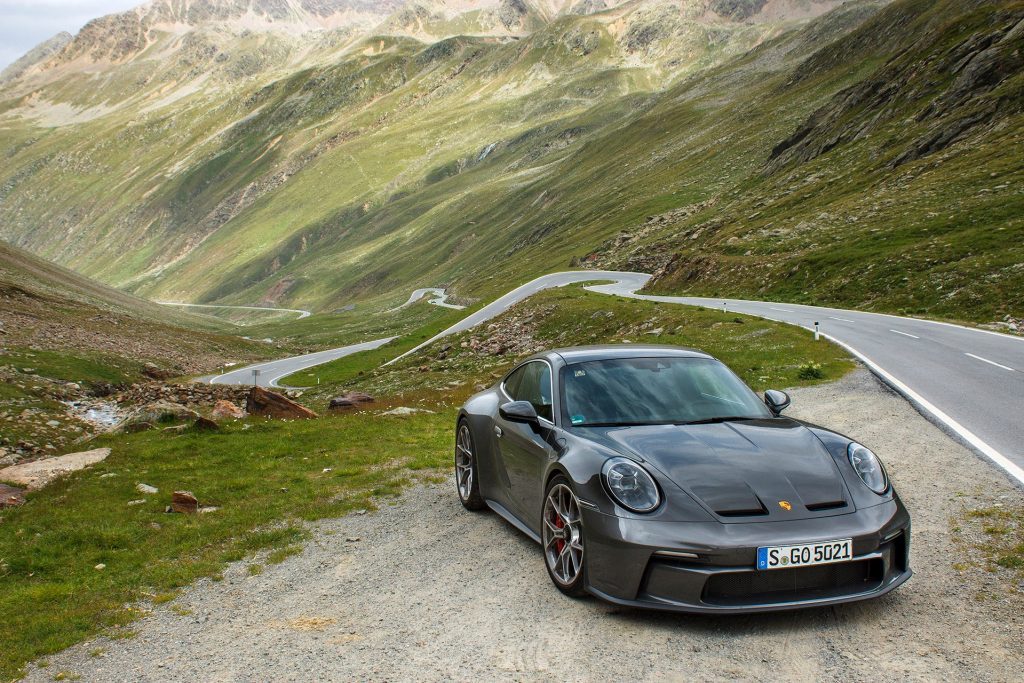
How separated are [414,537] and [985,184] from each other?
4955cm

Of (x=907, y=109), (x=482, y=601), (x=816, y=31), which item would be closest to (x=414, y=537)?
(x=482, y=601)

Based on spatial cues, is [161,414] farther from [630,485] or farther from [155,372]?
[155,372]

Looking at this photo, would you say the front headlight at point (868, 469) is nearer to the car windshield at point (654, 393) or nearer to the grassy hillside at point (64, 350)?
the car windshield at point (654, 393)

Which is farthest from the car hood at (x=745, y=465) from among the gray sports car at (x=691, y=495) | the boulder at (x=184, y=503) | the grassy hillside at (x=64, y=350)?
the grassy hillside at (x=64, y=350)

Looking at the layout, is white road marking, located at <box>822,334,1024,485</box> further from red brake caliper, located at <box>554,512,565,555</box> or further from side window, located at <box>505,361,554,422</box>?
red brake caliper, located at <box>554,512,565,555</box>

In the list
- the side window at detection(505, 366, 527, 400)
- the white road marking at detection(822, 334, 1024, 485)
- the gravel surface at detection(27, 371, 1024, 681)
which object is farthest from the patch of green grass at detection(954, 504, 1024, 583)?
the side window at detection(505, 366, 527, 400)

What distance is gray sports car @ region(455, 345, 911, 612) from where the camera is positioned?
17.2ft

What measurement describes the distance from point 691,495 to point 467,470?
4.19m

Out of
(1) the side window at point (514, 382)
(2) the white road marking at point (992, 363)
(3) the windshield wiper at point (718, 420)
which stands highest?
(1) the side window at point (514, 382)

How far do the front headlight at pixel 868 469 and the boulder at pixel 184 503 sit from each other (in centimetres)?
763

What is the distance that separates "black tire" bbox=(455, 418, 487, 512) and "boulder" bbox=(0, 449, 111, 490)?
643cm

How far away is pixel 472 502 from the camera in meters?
9.01

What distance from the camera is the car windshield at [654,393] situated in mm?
7086

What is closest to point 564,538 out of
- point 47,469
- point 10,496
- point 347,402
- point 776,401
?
point 776,401
